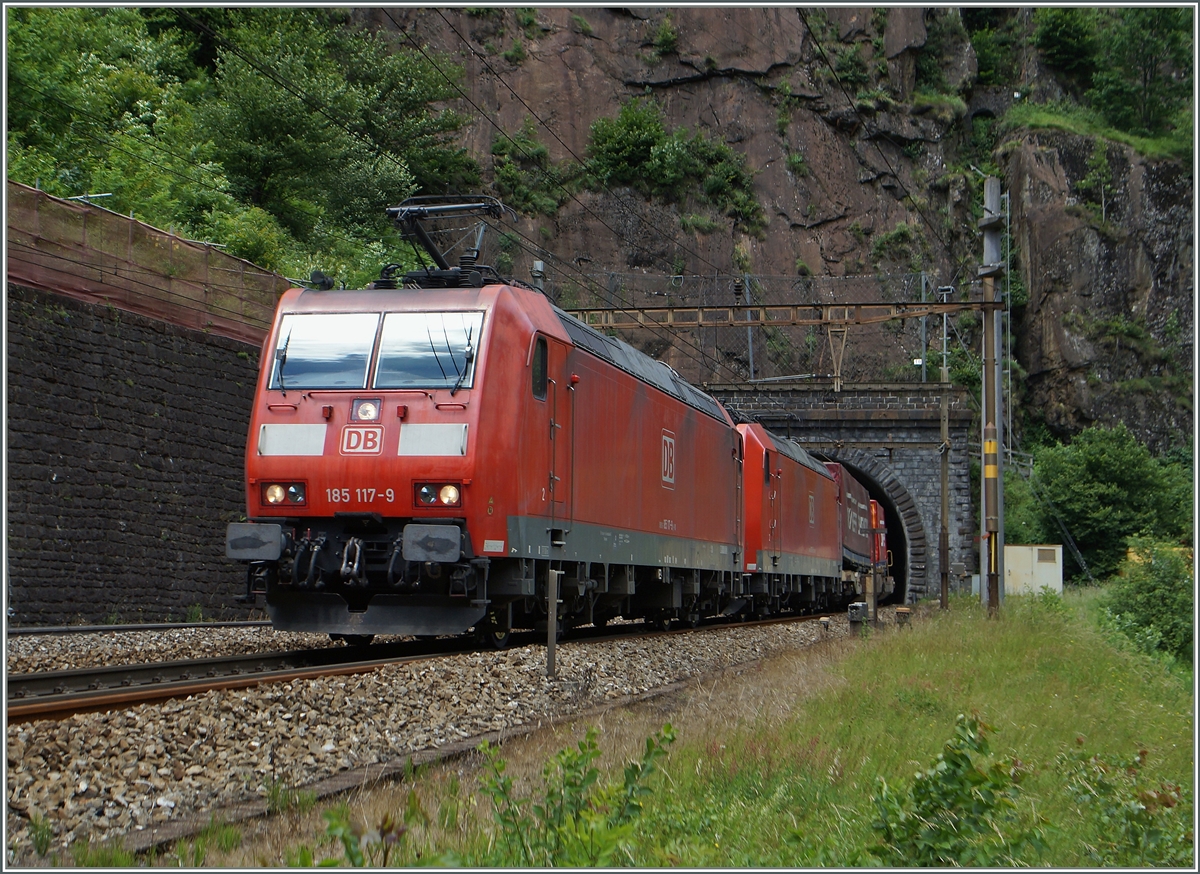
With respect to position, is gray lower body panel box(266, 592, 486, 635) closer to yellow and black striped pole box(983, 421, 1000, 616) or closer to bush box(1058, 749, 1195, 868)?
bush box(1058, 749, 1195, 868)

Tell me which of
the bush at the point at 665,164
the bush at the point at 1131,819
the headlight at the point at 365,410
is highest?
the bush at the point at 665,164

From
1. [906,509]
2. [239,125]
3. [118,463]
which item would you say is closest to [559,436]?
[118,463]

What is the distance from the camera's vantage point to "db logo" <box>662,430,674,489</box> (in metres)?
15.4

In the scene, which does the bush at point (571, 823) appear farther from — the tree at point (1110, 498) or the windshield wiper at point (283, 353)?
the tree at point (1110, 498)

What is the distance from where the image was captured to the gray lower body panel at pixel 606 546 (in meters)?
10.7

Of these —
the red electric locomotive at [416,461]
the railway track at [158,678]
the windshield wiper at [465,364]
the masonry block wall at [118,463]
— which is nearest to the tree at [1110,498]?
the masonry block wall at [118,463]

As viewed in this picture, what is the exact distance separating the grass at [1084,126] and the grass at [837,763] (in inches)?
2127

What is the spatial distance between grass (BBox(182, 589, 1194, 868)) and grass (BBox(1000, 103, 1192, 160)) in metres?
54.0

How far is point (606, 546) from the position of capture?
13.1 metres

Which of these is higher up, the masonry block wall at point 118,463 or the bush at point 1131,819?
the masonry block wall at point 118,463

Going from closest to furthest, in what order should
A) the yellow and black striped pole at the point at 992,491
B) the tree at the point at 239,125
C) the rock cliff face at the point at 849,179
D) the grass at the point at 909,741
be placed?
the grass at the point at 909,741, the yellow and black striped pole at the point at 992,491, the tree at the point at 239,125, the rock cliff face at the point at 849,179

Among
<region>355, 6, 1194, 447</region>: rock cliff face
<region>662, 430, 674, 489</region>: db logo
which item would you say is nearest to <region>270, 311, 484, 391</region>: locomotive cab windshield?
<region>662, 430, 674, 489</region>: db logo

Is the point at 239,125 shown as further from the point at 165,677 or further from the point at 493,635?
the point at 165,677

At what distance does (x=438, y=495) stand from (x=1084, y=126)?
60.6m
